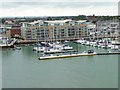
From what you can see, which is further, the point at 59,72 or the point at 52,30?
the point at 52,30

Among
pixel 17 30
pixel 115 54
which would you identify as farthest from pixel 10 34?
pixel 115 54

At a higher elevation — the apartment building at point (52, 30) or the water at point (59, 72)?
the apartment building at point (52, 30)

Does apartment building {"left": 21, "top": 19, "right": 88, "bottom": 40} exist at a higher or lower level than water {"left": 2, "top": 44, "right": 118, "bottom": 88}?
higher

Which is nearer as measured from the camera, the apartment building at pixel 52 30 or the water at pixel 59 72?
the water at pixel 59 72

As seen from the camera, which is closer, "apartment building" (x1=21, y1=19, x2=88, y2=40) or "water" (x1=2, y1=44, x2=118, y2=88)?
"water" (x1=2, y1=44, x2=118, y2=88)

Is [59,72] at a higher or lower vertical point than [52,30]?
lower

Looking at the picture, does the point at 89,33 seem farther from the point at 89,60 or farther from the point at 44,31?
the point at 89,60

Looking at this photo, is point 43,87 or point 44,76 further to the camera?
point 44,76

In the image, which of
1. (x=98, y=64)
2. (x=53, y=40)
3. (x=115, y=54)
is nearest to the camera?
(x=98, y=64)
